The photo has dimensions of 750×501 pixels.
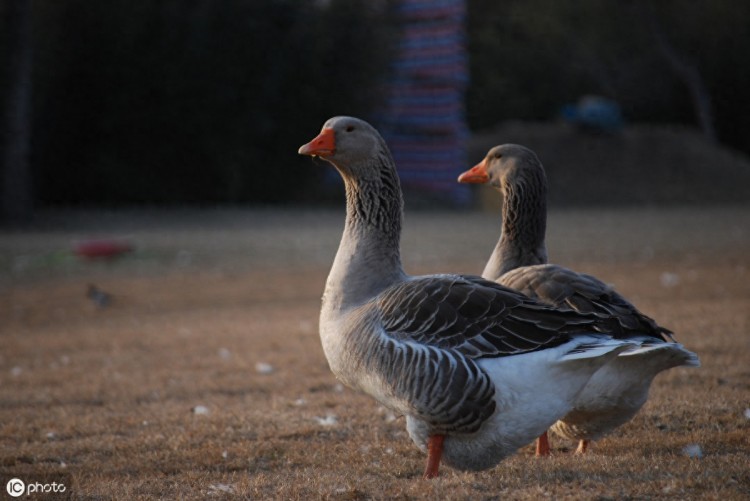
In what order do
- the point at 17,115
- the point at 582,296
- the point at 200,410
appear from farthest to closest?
the point at 17,115
the point at 200,410
the point at 582,296

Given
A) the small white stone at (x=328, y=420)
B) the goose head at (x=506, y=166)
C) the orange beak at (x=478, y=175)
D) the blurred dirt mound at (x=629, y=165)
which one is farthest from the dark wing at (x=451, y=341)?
the blurred dirt mound at (x=629, y=165)

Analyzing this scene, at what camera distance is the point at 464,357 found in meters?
3.68

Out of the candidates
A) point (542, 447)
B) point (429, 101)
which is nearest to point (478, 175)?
point (542, 447)

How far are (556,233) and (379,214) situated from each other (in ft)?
45.8

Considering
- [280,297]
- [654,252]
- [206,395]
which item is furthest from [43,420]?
[654,252]

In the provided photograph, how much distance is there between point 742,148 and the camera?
37062 millimetres

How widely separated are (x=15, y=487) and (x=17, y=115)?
54.7ft

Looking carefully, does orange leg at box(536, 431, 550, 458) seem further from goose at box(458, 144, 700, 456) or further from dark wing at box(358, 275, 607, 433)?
dark wing at box(358, 275, 607, 433)

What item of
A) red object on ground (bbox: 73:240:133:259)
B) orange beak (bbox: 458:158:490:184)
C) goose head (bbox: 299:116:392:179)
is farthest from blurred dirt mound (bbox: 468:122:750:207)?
goose head (bbox: 299:116:392:179)

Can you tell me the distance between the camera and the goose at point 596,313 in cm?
391

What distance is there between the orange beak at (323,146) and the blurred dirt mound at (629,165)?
68.4ft

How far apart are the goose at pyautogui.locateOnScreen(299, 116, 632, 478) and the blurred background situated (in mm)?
17010

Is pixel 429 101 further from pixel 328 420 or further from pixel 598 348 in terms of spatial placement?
pixel 598 348

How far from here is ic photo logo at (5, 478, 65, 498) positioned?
3.98 m
